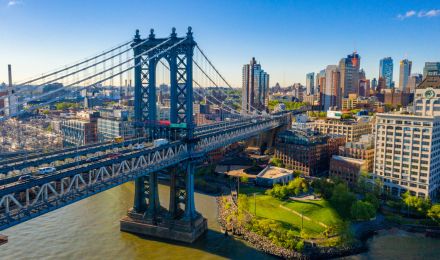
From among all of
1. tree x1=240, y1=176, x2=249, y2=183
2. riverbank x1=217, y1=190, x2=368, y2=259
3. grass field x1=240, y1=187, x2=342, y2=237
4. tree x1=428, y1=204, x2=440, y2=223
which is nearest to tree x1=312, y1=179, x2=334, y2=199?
grass field x1=240, y1=187, x2=342, y2=237

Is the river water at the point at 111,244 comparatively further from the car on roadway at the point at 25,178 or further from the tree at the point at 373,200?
the car on roadway at the point at 25,178

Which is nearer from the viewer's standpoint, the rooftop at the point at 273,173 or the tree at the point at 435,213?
the tree at the point at 435,213

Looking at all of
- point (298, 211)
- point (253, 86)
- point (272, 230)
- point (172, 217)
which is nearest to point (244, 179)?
point (298, 211)

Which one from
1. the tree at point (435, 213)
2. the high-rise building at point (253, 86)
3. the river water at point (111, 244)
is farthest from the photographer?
the high-rise building at point (253, 86)

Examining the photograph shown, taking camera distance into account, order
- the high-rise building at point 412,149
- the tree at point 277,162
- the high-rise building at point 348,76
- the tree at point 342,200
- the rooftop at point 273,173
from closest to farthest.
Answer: the tree at point 342,200 → the high-rise building at point 412,149 → the rooftop at point 273,173 → the tree at point 277,162 → the high-rise building at point 348,76

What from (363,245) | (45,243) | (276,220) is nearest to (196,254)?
(276,220)

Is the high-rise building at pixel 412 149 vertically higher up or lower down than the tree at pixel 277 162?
higher up

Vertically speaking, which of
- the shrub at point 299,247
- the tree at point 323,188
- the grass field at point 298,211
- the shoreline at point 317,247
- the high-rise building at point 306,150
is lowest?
the shoreline at point 317,247

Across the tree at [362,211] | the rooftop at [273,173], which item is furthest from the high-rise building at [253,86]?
the tree at [362,211]
